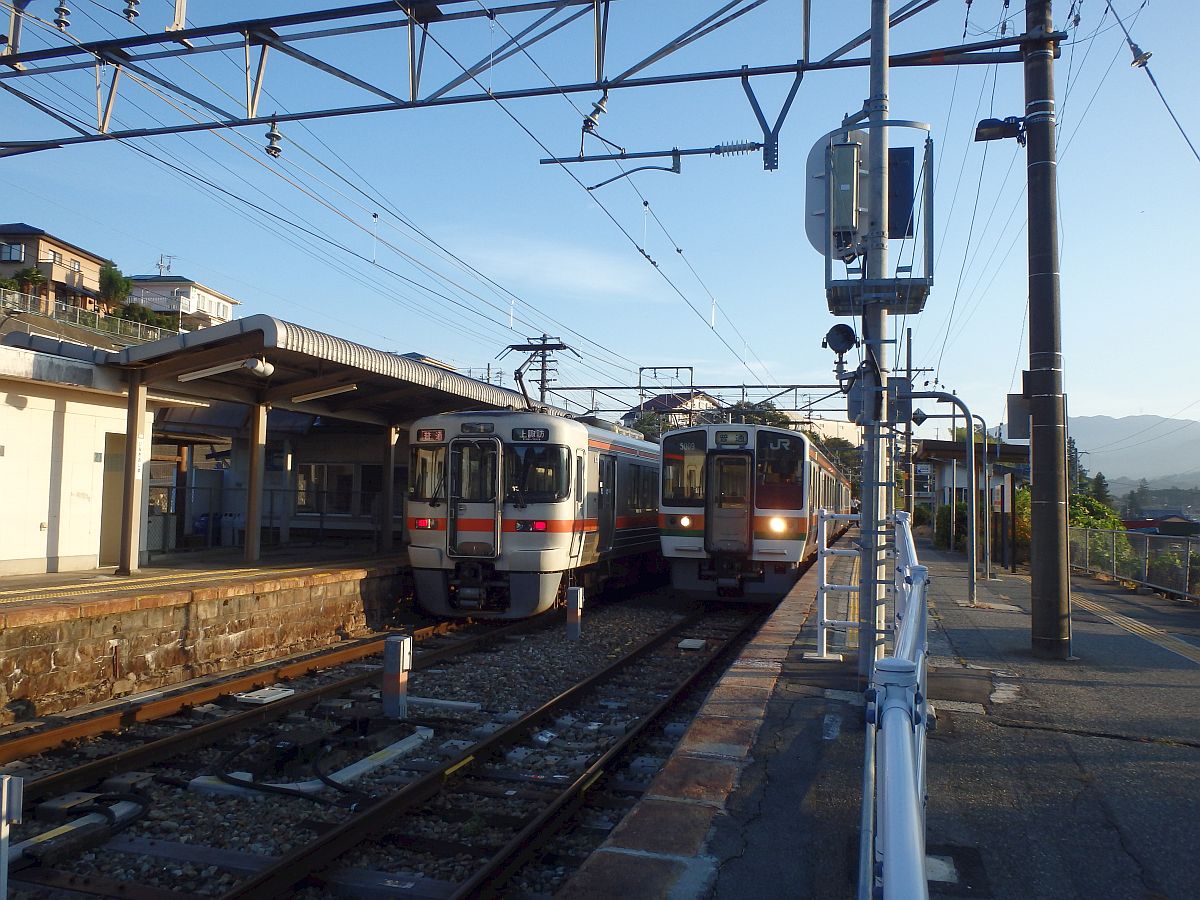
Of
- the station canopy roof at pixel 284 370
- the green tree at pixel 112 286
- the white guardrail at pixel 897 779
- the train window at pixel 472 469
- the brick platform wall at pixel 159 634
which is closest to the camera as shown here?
the white guardrail at pixel 897 779

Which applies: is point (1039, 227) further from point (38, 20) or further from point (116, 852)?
point (38, 20)

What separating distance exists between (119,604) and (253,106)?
4.95 meters

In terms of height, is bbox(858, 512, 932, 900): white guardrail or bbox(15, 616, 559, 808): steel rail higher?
bbox(858, 512, 932, 900): white guardrail

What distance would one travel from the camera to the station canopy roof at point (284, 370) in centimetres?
1127

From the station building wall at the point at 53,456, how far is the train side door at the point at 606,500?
6737mm

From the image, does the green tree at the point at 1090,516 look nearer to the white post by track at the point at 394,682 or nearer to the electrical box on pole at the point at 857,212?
the electrical box on pole at the point at 857,212

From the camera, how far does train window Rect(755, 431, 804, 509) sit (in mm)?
14000

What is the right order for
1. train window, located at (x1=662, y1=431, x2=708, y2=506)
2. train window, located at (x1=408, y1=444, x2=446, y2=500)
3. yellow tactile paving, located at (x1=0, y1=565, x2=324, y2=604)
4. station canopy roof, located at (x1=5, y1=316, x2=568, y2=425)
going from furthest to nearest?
train window, located at (x1=662, y1=431, x2=708, y2=506)
train window, located at (x1=408, y1=444, x2=446, y2=500)
station canopy roof, located at (x1=5, y1=316, x2=568, y2=425)
yellow tactile paving, located at (x1=0, y1=565, x2=324, y2=604)

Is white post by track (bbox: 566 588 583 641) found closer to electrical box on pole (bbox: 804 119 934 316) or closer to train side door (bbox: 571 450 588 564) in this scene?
train side door (bbox: 571 450 588 564)

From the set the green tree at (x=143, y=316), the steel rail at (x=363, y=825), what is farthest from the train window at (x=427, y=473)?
the green tree at (x=143, y=316)

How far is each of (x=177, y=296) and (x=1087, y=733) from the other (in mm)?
62311

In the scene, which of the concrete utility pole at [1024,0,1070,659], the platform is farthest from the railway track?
the concrete utility pole at [1024,0,1070,659]

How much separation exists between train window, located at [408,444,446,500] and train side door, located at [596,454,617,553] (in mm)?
2564

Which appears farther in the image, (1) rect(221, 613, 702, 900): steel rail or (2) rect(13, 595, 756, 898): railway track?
(2) rect(13, 595, 756, 898): railway track
